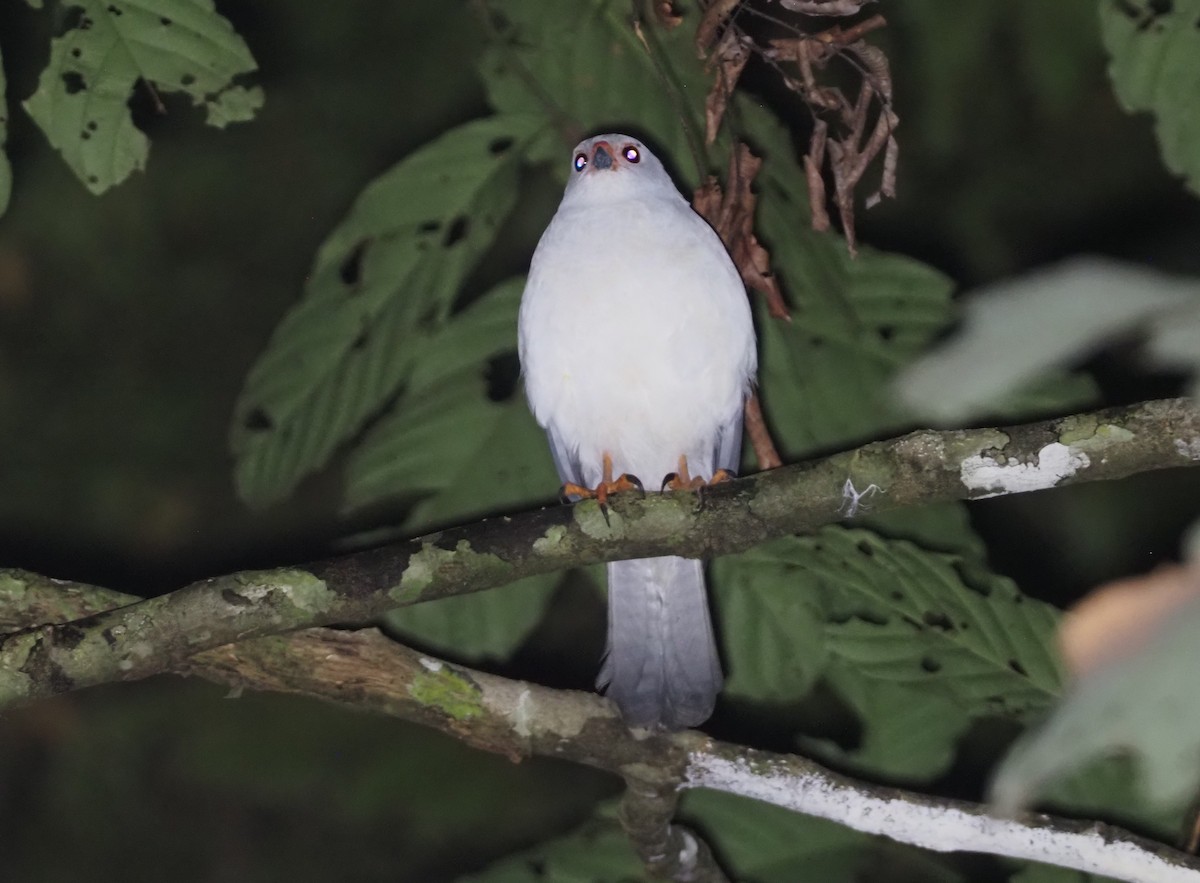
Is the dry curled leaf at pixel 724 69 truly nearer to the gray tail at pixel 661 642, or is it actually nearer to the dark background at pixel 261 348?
the gray tail at pixel 661 642

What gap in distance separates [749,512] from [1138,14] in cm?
145

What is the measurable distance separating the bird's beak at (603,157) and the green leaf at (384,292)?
0.58 ft

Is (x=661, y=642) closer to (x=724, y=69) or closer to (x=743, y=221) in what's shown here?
(x=743, y=221)

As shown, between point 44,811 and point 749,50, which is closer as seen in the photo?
point 749,50

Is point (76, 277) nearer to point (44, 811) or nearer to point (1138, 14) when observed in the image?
point (44, 811)

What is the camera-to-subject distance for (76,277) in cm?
586

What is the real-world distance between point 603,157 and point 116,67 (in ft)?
4.14

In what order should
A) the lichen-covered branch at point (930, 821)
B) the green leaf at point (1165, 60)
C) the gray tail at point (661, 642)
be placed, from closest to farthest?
1. the lichen-covered branch at point (930, 821)
2. the green leaf at point (1165, 60)
3. the gray tail at point (661, 642)

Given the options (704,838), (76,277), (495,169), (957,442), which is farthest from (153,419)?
(957,442)

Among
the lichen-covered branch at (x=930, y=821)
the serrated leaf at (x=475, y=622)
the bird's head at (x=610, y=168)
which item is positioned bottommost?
the lichen-covered branch at (x=930, y=821)

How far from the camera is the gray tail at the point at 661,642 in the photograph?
3295 millimetres

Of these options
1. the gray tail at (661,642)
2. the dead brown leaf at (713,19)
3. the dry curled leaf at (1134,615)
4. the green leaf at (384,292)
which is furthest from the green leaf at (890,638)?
the dry curled leaf at (1134,615)

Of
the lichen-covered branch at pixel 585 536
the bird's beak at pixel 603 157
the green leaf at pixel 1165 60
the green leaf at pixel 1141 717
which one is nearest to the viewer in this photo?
the green leaf at pixel 1141 717

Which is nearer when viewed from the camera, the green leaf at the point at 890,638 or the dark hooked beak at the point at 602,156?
the green leaf at the point at 890,638
